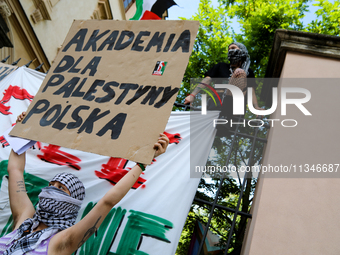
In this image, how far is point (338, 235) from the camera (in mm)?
2326

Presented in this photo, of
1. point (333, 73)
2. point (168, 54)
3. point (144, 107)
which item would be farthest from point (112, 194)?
point (333, 73)

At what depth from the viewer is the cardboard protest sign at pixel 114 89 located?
6.08 ft

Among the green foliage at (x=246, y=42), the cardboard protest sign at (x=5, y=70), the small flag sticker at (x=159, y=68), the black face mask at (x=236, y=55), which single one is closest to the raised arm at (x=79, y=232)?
the small flag sticker at (x=159, y=68)

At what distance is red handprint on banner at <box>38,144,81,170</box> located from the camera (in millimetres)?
2920

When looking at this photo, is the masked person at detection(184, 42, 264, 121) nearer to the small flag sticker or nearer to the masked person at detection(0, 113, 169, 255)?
the small flag sticker

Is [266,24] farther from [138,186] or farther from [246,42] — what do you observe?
[138,186]

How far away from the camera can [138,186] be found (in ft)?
8.80

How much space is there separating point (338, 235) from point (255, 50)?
7.03 m

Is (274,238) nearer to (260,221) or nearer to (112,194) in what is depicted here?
(260,221)

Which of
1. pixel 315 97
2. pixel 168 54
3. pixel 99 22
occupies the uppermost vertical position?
pixel 315 97

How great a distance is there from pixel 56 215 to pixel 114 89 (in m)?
1.06

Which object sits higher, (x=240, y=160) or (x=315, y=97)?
(x=240, y=160)

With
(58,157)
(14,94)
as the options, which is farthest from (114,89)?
(14,94)

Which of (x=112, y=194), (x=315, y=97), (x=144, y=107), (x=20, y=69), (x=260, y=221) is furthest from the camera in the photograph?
(x=20, y=69)
